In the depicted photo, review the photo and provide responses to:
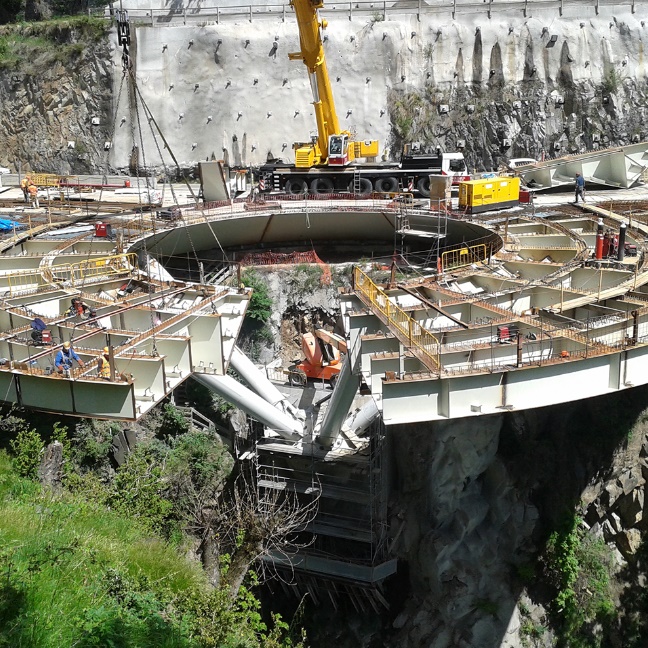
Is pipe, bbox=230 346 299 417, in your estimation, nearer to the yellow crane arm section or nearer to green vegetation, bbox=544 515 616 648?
green vegetation, bbox=544 515 616 648

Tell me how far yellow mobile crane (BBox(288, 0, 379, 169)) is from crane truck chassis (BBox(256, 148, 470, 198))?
474 millimetres

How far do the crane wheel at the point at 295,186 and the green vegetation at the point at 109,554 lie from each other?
689 inches

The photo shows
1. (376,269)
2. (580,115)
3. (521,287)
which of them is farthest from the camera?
(580,115)

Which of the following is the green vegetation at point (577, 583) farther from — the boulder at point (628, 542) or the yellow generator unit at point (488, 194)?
the yellow generator unit at point (488, 194)

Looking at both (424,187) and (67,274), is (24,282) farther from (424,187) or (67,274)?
(424,187)

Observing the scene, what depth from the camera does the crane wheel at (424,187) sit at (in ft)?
118

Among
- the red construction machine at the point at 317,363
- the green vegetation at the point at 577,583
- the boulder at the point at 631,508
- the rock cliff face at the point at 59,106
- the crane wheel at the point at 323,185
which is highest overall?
the rock cliff face at the point at 59,106

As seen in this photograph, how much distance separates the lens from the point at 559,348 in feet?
54.4

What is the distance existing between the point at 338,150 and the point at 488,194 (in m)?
7.84

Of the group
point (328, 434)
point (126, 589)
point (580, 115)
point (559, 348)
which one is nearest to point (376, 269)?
point (328, 434)

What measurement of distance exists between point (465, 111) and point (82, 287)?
31647mm

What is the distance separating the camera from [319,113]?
118 ft

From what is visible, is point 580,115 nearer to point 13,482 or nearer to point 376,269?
point 376,269

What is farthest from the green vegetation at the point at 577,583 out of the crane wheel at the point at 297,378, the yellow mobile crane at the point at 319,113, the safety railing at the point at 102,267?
the yellow mobile crane at the point at 319,113
